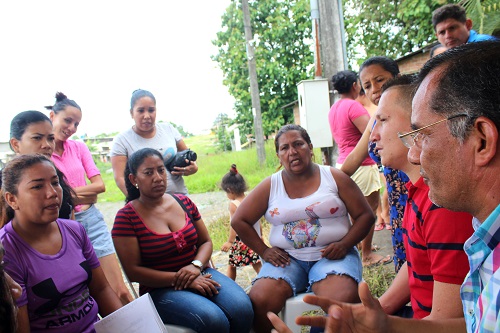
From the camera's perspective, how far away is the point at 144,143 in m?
3.38

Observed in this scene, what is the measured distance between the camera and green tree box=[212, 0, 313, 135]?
13.9 m

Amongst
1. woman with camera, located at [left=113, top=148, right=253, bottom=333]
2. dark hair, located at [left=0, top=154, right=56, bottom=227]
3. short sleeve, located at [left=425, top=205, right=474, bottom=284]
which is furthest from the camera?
woman with camera, located at [left=113, top=148, right=253, bottom=333]

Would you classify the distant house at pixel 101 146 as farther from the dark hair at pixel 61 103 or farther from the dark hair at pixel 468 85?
the dark hair at pixel 468 85

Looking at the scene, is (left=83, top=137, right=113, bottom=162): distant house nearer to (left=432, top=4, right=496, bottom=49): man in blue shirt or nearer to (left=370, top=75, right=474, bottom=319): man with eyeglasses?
(left=432, top=4, right=496, bottom=49): man in blue shirt

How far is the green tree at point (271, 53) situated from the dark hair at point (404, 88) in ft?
40.0

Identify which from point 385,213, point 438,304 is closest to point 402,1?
point 385,213

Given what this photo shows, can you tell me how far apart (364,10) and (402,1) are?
112cm

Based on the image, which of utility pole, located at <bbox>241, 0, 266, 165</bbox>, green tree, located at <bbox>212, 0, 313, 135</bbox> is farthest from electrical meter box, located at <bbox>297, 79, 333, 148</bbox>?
green tree, located at <bbox>212, 0, 313, 135</bbox>

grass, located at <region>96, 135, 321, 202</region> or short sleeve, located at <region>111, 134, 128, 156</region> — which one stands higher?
short sleeve, located at <region>111, 134, 128, 156</region>

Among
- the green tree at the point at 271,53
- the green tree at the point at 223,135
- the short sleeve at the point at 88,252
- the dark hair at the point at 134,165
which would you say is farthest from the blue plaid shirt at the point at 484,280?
the green tree at the point at 223,135

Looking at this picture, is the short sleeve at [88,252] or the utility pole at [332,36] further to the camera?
the utility pole at [332,36]

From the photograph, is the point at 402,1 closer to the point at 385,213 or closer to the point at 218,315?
the point at 385,213

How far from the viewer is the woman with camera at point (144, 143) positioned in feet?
10.9

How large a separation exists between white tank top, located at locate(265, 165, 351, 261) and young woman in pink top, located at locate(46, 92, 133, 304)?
51.1 inches
